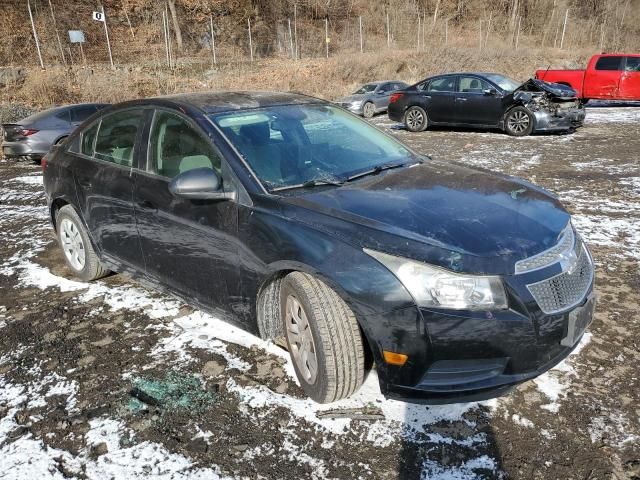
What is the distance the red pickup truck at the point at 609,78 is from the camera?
15.7 meters

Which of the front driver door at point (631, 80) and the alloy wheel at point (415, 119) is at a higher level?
the front driver door at point (631, 80)

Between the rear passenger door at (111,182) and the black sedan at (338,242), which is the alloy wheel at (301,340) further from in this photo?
the rear passenger door at (111,182)

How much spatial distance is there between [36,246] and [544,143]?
974 cm

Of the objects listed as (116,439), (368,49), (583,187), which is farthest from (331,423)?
(368,49)

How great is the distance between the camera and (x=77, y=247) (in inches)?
170

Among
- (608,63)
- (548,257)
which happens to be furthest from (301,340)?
(608,63)

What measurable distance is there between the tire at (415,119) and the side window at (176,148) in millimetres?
10809

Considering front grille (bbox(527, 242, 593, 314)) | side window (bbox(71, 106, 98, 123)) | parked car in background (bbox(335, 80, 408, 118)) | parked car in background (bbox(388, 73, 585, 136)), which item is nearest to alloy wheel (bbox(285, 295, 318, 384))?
front grille (bbox(527, 242, 593, 314))

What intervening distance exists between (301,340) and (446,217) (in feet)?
3.30

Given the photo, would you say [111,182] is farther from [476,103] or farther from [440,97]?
[440,97]

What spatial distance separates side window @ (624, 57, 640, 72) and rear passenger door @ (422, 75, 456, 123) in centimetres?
739

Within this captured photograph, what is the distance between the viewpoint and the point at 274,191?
2727 mm

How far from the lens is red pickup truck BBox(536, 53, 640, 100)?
15.7m

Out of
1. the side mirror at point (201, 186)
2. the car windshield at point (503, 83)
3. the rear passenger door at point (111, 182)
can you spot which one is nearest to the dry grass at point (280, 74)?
the car windshield at point (503, 83)
